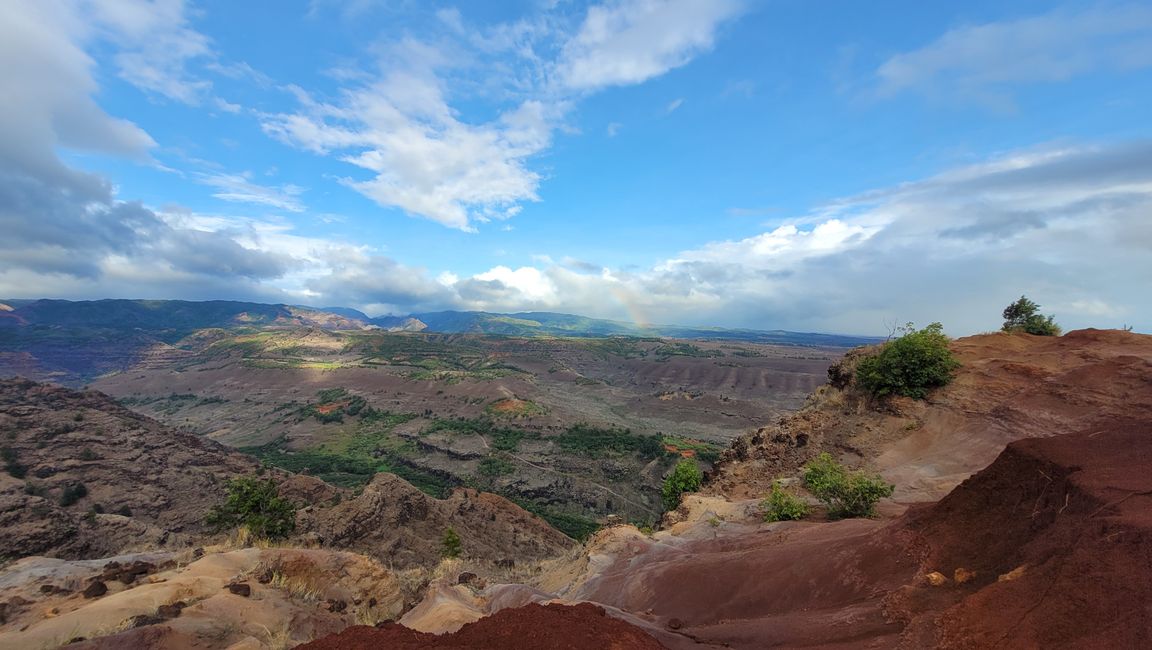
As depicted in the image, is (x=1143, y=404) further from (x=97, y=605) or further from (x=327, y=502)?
(x=327, y=502)

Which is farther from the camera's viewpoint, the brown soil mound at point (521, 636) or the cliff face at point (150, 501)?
the cliff face at point (150, 501)

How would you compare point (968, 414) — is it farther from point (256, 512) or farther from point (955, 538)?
point (256, 512)

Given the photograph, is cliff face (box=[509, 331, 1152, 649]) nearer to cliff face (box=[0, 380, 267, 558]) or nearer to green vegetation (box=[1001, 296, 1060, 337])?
green vegetation (box=[1001, 296, 1060, 337])

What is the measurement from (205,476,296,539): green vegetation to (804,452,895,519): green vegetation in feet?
104

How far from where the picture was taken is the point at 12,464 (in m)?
38.0

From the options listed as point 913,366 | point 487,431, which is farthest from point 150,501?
point 487,431

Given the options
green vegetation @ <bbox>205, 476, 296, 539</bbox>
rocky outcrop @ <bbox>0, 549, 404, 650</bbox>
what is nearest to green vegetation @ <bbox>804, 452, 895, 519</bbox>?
rocky outcrop @ <bbox>0, 549, 404, 650</bbox>

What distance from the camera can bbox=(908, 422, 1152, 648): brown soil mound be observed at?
574 centimetres

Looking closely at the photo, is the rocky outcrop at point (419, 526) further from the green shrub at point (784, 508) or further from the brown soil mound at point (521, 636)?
the brown soil mound at point (521, 636)

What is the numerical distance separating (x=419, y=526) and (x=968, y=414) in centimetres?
3804

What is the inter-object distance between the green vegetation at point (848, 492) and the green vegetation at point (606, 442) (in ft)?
226

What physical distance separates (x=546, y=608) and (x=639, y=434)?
95.4 meters

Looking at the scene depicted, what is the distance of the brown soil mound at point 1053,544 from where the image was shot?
574 centimetres

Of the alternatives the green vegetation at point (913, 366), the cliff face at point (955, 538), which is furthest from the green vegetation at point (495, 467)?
the green vegetation at point (913, 366)
